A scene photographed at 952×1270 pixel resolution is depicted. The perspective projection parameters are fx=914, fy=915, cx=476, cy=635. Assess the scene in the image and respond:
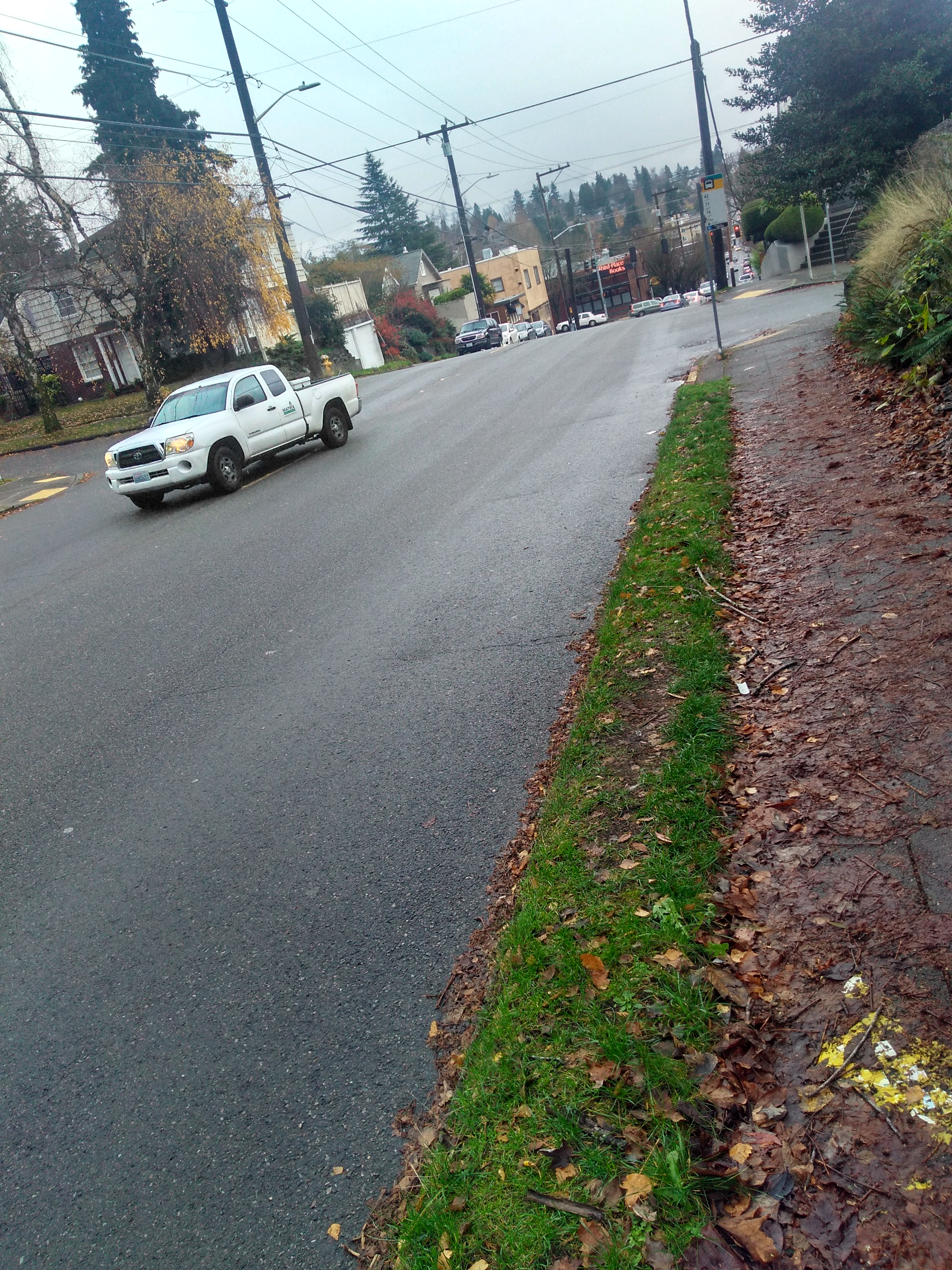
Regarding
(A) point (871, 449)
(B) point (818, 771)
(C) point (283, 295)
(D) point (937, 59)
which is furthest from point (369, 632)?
(C) point (283, 295)

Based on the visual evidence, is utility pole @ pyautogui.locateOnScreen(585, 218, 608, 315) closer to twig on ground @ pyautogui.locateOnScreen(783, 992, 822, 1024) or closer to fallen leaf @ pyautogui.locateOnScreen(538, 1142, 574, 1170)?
twig on ground @ pyautogui.locateOnScreen(783, 992, 822, 1024)

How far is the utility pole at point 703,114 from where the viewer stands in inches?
1414

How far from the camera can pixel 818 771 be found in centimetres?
388

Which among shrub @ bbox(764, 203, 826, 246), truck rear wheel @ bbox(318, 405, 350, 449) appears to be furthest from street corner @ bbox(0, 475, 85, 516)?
shrub @ bbox(764, 203, 826, 246)

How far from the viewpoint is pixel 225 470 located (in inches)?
583

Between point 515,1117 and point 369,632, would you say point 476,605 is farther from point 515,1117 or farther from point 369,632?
point 515,1117

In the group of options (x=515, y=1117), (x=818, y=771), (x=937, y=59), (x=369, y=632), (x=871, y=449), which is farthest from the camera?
(x=937, y=59)

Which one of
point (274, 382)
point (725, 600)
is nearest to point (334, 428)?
point (274, 382)

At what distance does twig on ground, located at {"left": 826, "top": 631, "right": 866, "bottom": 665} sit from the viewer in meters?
4.76

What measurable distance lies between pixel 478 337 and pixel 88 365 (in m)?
20.0

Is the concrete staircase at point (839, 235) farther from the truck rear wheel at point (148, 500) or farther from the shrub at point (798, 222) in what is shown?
the truck rear wheel at point (148, 500)

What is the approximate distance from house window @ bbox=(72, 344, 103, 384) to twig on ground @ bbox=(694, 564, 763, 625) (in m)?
40.9

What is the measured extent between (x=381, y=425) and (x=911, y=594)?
16187 millimetres

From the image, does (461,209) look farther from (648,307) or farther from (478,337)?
(648,307)
